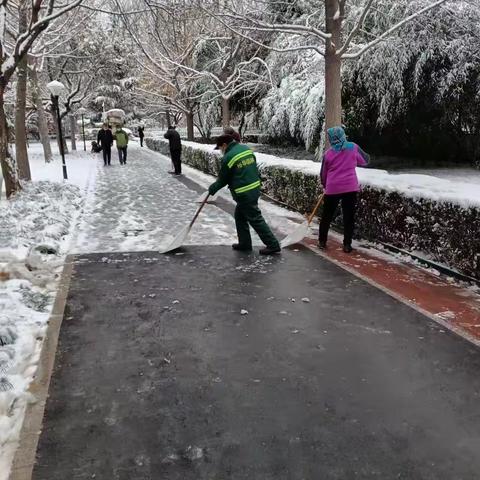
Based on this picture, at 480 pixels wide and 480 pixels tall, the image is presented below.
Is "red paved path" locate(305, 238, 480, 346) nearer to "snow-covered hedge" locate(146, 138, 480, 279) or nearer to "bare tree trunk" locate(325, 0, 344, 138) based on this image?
"snow-covered hedge" locate(146, 138, 480, 279)

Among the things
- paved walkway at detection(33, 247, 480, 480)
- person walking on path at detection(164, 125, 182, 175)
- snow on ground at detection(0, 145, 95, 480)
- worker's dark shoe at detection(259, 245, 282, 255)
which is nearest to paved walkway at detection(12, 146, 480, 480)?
paved walkway at detection(33, 247, 480, 480)

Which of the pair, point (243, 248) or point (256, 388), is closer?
point (256, 388)

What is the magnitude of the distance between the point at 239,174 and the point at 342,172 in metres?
1.40

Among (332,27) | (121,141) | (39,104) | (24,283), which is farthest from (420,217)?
(39,104)

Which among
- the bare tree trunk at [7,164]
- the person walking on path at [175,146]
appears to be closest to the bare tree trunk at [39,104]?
the person walking on path at [175,146]

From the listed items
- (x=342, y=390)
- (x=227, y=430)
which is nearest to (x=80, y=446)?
(x=227, y=430)

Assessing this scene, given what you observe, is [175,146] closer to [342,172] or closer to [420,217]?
[342,172]

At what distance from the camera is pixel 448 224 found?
226 inches

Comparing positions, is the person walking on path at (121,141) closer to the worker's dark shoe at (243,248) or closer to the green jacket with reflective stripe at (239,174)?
the worker's dark shoe at (243,248)

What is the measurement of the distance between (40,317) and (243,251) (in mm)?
3241

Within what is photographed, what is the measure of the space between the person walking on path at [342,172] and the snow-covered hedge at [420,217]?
472mm

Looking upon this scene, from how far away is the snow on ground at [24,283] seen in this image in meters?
3.12

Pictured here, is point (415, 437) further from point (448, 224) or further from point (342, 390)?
point (448, 224)

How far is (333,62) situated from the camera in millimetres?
10180
